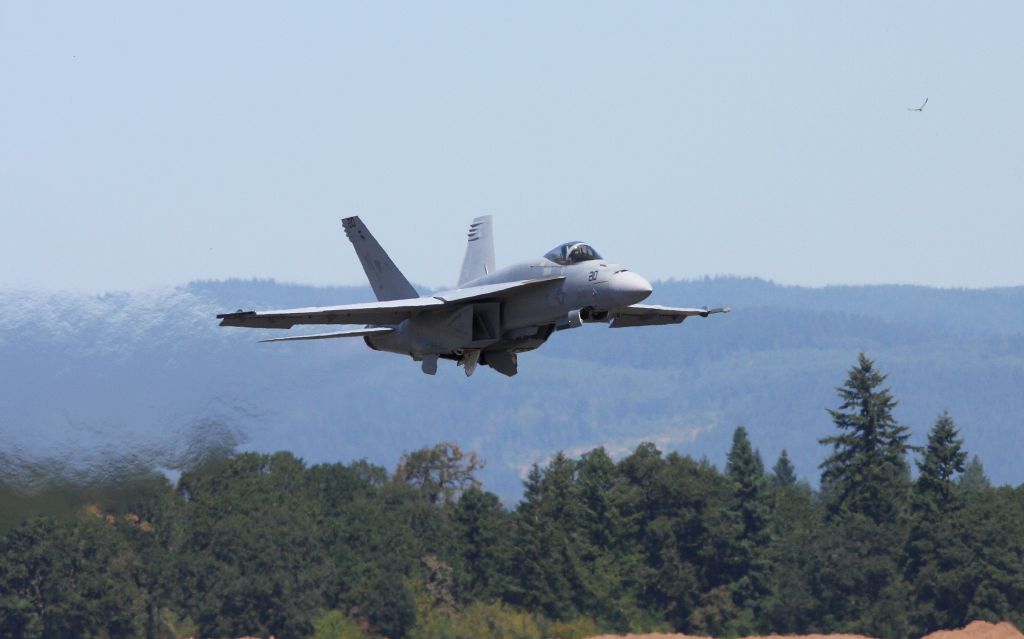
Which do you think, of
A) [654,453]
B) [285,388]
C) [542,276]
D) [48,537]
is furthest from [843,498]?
[542,276]

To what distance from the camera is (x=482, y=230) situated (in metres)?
37.9

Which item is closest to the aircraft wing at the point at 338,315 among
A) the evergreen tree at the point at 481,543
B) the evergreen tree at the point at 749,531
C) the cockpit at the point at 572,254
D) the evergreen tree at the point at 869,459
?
the cockpit at the point at 572,254

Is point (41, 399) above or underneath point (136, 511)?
above

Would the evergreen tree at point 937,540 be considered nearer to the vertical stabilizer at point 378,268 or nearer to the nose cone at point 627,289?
the vertical stabilizer at point 378,268

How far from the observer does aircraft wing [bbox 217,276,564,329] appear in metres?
30.4

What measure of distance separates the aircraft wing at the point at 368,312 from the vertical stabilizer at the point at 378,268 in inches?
115

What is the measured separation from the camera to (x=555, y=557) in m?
81.8

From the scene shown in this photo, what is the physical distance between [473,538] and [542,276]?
57.3 meters

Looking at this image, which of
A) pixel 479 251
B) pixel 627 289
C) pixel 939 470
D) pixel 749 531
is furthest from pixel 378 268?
pixel 939 470

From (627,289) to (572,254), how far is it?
5.14ft

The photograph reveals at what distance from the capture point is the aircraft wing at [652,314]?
32.4 m

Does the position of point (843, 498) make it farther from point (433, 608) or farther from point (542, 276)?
point (542, 276)

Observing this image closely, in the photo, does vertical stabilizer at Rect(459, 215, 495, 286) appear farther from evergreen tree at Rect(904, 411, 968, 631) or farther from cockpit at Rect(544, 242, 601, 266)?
evergreen tree at Rect(904, 411, 968, 631)

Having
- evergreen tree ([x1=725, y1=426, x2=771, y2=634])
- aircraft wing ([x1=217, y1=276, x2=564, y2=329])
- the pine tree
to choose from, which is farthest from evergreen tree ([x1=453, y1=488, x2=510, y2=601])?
aircraft wing ([x1=217, y1=276, x2=564, y2=329])
